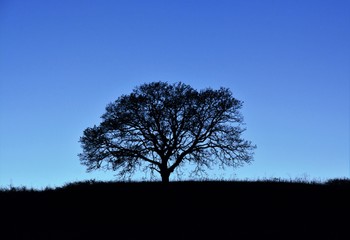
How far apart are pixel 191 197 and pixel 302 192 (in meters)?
5.45

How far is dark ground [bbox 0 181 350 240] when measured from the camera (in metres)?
14.6

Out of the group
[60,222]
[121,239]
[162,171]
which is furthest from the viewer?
[162,171]

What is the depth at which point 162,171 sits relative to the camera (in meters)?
33.8

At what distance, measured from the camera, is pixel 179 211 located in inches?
687

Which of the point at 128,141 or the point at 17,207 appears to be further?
the point at 128,141

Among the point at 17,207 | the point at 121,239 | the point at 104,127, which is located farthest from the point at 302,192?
the point at 104,127

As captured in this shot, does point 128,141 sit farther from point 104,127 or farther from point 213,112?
point 213,112

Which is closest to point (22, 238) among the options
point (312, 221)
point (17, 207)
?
point (17, 207)

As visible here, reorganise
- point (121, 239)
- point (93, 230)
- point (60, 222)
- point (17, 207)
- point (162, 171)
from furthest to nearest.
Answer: point (162, 171) < point (17, 207) < point (60, 222) < point (93, 230) < point (121, 239)

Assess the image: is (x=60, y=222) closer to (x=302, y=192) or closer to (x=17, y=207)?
(x=17, y=207)

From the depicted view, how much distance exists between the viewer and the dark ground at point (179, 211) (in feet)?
47.9

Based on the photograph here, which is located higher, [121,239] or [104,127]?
[104,127]

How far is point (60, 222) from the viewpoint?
16.0m

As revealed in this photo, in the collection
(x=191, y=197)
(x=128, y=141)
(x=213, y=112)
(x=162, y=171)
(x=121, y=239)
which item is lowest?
(x=121, y=239)
